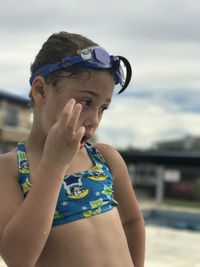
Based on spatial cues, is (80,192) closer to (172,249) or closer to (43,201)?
(43,201)

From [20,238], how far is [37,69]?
23.5 inches

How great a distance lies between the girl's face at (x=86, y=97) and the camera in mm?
1526

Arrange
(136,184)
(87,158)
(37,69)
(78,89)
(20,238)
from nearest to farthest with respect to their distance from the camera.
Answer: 1. (20,238)
2. (78,89)
3. (37,69)
4. (87,158)
5. (136,184)

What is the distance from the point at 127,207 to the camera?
6.28 ft

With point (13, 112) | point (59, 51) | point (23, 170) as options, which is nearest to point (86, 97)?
point (59, 51)

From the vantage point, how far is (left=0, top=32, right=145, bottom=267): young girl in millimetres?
1374

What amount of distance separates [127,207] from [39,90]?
623 mm

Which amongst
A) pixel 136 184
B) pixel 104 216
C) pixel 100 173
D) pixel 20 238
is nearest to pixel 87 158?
pixel 100 173

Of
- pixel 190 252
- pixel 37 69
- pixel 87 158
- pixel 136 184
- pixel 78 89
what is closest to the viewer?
pixel 78 89

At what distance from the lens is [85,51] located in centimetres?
161

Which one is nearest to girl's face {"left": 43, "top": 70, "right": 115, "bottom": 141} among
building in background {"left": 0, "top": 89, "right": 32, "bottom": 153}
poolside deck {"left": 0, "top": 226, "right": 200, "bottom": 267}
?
poolside deck {"left": 0, "top": 226, "right": 200, "bottom": 267}

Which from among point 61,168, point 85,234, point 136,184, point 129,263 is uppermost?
point 61,168

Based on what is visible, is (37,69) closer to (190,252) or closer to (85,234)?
(85,234)

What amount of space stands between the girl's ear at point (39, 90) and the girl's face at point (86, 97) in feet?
0.09
